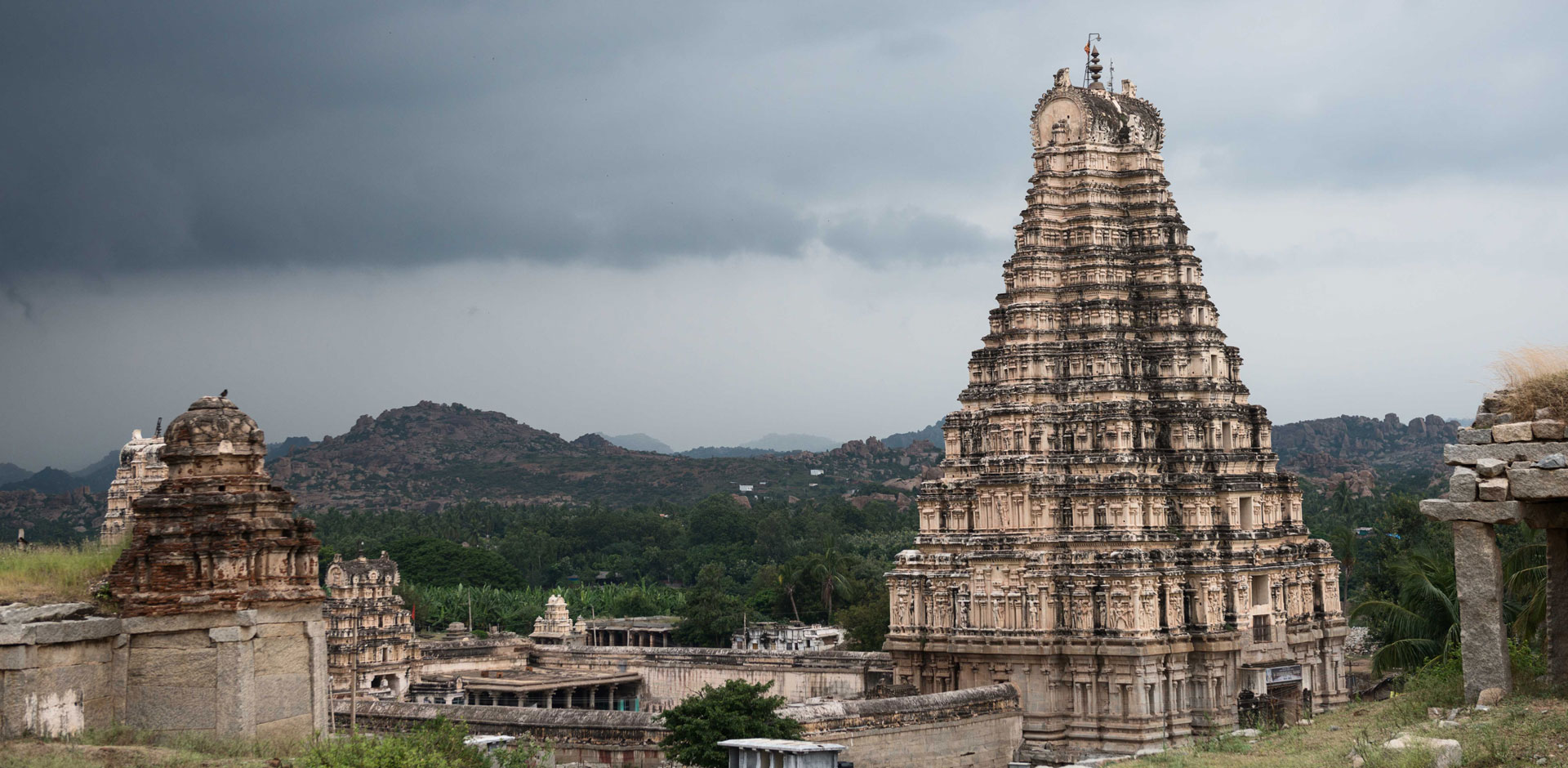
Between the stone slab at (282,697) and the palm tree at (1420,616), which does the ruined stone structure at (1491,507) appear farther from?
the palm tree at (1420,616)

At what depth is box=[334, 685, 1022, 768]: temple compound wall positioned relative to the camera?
32375 millimetres

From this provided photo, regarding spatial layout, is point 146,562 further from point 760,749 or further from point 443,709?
point 443,709

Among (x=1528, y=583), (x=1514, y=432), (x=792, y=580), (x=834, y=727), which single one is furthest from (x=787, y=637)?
(x=1514, y=432)

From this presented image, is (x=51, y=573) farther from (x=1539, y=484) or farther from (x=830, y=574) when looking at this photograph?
(x=830, y=574)

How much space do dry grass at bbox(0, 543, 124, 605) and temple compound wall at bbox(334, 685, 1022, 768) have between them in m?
12.2

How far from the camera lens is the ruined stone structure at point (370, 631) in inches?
1857

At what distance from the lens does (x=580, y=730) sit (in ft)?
108

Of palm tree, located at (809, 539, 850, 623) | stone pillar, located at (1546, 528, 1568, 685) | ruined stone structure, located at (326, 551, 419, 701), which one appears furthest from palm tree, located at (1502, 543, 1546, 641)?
palm tree, located at (809, 539, 850, 623)

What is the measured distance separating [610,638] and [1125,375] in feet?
107

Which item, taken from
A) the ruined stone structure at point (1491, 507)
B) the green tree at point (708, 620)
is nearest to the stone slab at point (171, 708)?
the ruined stone structure at point (1491, 507)

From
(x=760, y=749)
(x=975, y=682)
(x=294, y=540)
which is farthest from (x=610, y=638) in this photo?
(x=294, y=540)

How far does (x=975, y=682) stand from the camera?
38156 mm

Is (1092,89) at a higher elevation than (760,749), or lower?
A: higher

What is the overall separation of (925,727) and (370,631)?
20.2 metres
